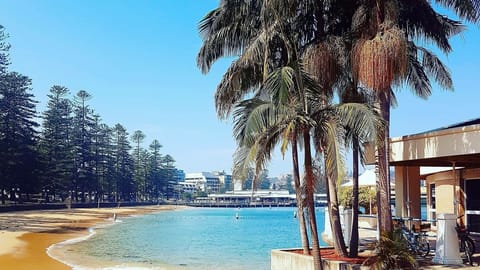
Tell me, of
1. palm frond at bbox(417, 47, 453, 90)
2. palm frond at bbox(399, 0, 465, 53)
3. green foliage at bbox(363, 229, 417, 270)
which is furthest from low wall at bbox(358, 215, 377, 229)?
green foliage at bbox(363, 229, 417, 270)

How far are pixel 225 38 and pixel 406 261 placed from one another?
566 centimetres

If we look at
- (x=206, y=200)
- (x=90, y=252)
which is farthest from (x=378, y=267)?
(x=206, y=200)

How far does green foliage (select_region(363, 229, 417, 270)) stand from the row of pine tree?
41414 mm

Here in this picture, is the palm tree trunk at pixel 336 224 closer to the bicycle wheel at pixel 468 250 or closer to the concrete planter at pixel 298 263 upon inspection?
the concrete planter at pixel 298 263

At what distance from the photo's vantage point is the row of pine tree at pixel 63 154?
45.3 meters

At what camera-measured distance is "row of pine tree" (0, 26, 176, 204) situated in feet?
149

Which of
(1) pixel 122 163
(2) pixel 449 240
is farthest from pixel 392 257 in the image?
(1) pixel 122 163

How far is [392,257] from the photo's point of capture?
26.3 feet

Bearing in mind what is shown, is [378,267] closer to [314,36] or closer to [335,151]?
[335,151]

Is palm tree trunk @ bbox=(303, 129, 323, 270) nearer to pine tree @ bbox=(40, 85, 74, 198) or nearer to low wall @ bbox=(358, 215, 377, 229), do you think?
low wall @ bbox=(358, 215, 377, 229)

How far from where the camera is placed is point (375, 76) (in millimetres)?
8414

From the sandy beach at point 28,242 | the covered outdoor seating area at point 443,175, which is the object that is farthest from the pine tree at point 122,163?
the covered outdoor seating area at point 443,175

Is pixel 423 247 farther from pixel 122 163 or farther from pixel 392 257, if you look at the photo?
pixel 122 163

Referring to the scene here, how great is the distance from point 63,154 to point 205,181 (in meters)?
120
